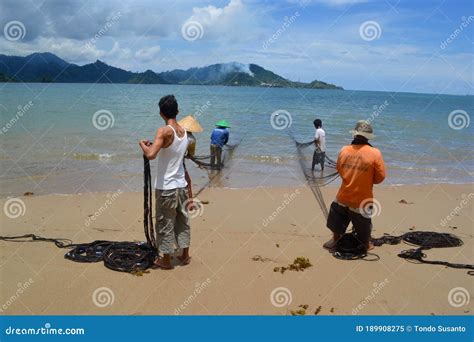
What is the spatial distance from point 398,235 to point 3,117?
2674 centimetres

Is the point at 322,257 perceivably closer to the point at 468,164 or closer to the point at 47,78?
the point at 468,164

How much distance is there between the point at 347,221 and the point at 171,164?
8.56ft

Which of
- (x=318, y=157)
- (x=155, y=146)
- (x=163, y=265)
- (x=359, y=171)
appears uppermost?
(x=318, y=157)

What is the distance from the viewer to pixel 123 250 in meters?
5.49

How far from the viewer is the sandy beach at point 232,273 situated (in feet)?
14.5

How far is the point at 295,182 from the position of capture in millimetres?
11883

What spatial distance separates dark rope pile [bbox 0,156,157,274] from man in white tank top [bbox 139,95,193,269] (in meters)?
0.24

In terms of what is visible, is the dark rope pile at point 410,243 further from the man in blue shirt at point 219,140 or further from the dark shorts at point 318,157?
the man in blue shirt at point 219,140

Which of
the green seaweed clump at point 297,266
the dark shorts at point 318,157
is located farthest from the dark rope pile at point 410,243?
the dark shorts at point 318,157

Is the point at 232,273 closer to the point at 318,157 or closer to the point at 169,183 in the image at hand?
the point at 169,183

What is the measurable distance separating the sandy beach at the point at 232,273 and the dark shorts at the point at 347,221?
14.4 inches

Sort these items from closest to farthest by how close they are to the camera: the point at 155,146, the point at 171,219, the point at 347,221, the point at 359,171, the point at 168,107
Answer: the point at 155,146 → the point at 168,107 → the point at 171,219 → the point at 359,171 → the point at 347,221

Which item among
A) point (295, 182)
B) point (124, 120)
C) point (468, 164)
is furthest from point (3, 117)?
point (468, 164)

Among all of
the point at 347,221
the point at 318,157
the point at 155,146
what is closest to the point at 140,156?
the point at 318,157
